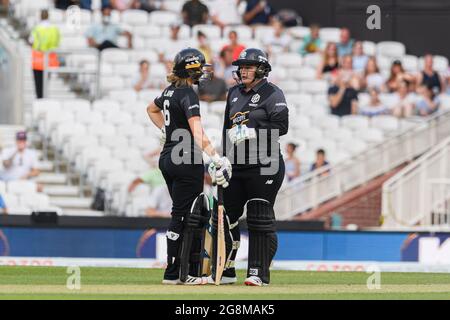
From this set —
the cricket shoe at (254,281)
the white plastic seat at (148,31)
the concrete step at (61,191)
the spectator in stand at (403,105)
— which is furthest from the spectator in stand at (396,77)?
the cricket shoe at (254,281)

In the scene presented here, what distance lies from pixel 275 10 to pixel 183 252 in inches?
548

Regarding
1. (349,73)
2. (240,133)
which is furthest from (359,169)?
(240,133)

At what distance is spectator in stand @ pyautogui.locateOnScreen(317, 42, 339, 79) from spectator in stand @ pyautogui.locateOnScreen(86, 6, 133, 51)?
9.86 feet

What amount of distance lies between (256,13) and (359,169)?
4696mm

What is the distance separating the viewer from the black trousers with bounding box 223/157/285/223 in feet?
39.4

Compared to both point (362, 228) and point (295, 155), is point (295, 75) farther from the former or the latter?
point (362, 228)

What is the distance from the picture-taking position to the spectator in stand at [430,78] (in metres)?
23.0

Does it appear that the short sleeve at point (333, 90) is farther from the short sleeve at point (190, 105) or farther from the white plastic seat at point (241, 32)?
the short sleeve at point (190, 105)

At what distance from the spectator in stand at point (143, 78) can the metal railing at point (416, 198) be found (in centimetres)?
399

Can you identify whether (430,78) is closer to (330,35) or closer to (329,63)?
(329,63)

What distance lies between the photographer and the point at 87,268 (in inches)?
594

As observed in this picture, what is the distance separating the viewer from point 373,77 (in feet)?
75.6

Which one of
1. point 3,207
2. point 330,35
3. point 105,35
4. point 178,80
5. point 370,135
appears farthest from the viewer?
point 330,35
